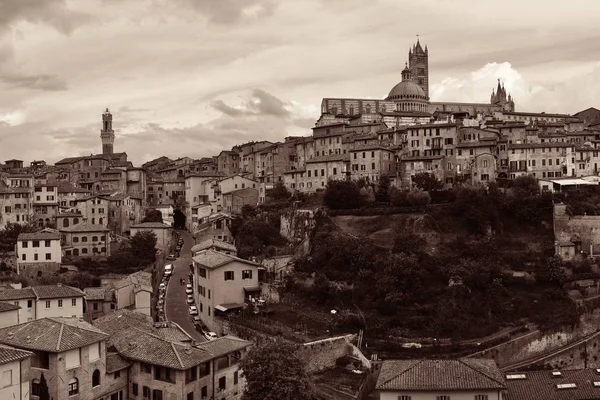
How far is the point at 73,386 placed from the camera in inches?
1225

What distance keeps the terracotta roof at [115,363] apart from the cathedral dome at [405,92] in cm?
7069

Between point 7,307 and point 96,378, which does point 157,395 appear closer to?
point 96,378

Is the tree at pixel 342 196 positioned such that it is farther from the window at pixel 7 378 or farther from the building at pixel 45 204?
the window at pixel 7 378

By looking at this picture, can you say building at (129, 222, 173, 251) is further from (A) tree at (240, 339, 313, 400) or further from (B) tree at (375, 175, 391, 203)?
(A) tree at (240, 339, 313, 400)

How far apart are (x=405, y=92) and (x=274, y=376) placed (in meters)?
72.0

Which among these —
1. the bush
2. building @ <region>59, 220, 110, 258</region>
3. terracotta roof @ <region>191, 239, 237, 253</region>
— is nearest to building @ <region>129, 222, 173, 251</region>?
building @ <region>59, 220, 110, 258</region>

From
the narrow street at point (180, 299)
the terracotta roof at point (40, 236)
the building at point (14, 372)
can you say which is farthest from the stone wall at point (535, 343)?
the terracotta roof at point (40, 236)

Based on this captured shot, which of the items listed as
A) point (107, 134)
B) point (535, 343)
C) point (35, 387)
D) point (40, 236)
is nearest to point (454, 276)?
point (535, 343)

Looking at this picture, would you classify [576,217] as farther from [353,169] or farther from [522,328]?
[353,169]

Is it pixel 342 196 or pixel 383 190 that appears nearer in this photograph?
pixel 342 196

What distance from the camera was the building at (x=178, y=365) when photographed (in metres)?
32.0

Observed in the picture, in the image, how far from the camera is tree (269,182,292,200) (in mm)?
69800

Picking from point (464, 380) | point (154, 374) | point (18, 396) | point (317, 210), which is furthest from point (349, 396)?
point (317, 210)

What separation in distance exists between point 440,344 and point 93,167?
52.8m
